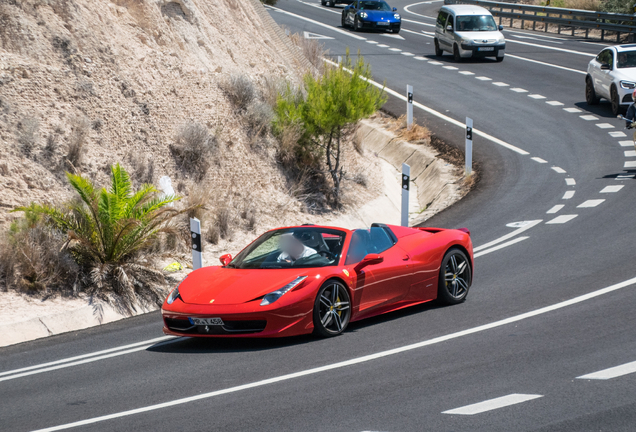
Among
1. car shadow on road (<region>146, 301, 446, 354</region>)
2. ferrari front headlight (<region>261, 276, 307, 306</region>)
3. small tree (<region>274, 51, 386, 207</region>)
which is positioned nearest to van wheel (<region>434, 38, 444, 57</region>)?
small tree (<region>274, 51, 386, 207</region>)

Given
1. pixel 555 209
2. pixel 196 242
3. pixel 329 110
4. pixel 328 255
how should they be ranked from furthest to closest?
1. pixel 329 110
2. pixel 555 209
3. pixel 196 242
4. pixel 328 255

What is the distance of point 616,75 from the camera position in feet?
79.4

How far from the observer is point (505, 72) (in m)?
32.6

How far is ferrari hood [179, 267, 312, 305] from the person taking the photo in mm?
9016

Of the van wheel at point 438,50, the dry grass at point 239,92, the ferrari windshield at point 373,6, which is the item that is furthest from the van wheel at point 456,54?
the dry grass at point 239,92

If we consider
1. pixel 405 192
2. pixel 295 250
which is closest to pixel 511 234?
pixel 405 192

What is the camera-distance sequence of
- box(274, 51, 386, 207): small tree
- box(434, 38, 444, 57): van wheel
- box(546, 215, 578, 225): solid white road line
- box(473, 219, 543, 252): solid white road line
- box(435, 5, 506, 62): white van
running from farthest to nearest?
1. box(434, 38, 444, 57): van wheel
2. box(435, 5, 506, 62): white van
3. box(274, 51, 386, 207): small tree
4. box(546, 215, 578, 225): solid white road line
5. box(473, 219, 543, 252): solid white road line

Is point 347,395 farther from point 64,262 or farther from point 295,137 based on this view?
point 295,137

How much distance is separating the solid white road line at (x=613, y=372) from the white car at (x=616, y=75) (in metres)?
17.9

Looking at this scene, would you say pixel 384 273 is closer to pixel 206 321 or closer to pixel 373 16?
pixel 206 321

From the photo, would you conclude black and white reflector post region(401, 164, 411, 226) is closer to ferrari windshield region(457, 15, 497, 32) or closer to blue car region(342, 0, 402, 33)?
ferrari windshield region(457, 15, 497, 32)

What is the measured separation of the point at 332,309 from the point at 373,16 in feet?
120

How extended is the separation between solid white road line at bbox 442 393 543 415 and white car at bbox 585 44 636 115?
18929mm

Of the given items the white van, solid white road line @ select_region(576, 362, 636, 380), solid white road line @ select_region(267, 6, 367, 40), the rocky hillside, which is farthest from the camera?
solid white road line @ select_region(267, 6, 367, 40)
